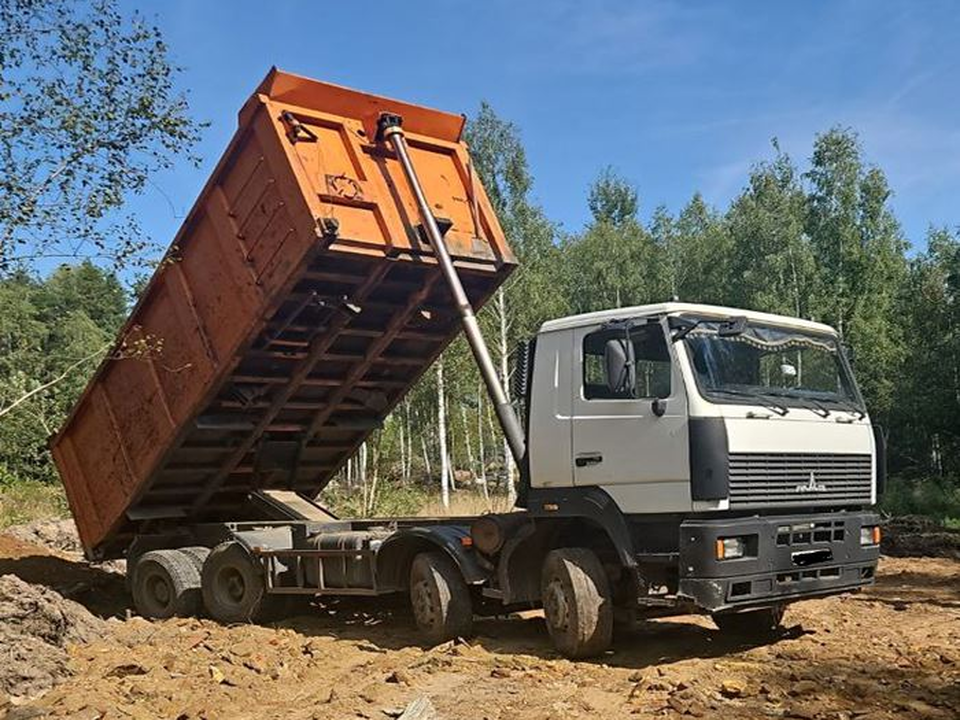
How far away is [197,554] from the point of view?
9305 millimetres

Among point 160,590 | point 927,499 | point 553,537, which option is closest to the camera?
point 553,537

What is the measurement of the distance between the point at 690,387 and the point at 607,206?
4031cm

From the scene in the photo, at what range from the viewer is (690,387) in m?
6.10

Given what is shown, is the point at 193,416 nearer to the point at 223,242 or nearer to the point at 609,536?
the point at 223,242

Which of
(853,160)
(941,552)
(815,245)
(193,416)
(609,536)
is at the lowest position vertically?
(941,552)

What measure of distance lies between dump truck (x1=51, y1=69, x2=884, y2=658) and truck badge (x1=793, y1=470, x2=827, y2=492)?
0.04m

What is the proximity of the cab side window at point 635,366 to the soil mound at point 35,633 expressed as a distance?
13.9 feet

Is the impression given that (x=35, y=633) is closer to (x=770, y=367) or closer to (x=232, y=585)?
(x=232, y=585)

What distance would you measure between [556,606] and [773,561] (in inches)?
58.3

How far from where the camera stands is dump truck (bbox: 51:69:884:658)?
20.4ft

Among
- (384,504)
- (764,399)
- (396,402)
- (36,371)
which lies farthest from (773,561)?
(384,504)

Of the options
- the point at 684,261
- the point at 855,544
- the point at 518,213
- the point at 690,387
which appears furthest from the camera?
the point at 684,261

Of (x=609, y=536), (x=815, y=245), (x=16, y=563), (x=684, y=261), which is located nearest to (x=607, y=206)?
(x=684, y=261)

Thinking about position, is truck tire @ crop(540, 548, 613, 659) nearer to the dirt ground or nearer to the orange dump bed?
the dirt ground
